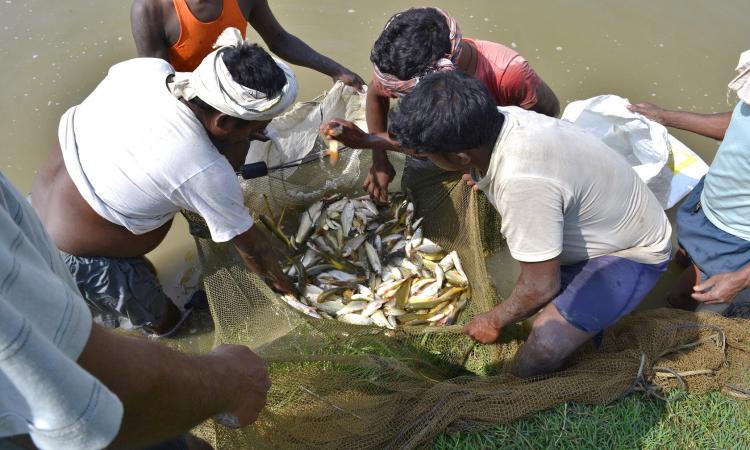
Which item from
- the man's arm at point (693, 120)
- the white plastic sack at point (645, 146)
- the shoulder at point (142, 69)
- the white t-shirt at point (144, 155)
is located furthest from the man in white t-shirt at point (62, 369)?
the man's arm at point (693, 120)

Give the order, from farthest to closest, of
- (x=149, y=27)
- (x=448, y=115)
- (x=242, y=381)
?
1. (x=149, y=27)
2. (x=448, y=115)
3. (x=242, y=381)

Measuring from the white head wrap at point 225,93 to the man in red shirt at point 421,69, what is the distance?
644 millimetres

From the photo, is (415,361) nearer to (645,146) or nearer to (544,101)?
(544,101)

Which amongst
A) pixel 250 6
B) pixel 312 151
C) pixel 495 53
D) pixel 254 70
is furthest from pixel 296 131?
pixel 495 53

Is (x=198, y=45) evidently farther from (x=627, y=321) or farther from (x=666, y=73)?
(x=666, y=73)

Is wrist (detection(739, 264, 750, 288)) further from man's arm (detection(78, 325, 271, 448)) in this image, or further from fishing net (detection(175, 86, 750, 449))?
man's arm (detection(78, 325, 271, 448))

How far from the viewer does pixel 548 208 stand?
92.3 inches

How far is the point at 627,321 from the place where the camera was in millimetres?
2977

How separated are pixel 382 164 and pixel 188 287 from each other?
64.8 inches

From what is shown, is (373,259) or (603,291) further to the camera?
(373,259)

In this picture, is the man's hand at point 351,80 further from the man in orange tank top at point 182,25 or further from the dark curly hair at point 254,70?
the dark curly hair at point 254,70

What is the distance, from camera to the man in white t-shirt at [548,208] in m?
2.30

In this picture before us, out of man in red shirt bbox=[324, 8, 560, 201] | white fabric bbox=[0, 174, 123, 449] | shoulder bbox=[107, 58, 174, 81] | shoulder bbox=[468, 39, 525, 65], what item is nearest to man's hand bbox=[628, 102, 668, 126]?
man in red shirt bbox=[324, 8, 560, 201]

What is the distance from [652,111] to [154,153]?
3274 mm
